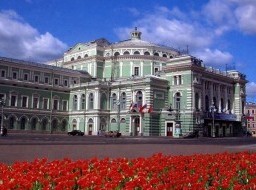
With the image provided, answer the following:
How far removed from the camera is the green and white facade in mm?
65250

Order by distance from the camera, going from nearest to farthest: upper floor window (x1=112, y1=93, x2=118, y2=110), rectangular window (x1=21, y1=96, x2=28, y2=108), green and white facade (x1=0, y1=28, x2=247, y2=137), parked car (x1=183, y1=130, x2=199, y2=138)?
parked car (x1=183, y1=130, x2=199, y2=138) → green and white facade (x1=0, y1=28, x2=247, y2=137) → rectangular window (x1=21, y1=96, x2=28, y2=108) → upper floor window (x1=112, y1=93, x2=118, y2=110)

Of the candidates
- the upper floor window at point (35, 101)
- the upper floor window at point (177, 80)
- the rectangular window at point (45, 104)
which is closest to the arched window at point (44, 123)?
the rectangular window at point (45, 104)

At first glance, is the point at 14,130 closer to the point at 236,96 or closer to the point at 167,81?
the point at 167,81

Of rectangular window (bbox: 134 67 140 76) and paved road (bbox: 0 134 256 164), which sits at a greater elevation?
rectangular window (bbox: 134 67 140 76)

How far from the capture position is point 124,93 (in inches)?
2741

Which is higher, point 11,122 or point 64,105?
point 64,105

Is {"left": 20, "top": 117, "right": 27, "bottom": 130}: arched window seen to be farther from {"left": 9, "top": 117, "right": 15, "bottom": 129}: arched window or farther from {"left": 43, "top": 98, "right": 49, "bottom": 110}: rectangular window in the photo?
{"left": 43, "top": 98, "right": 49, "bottom": 110}: rectangular window

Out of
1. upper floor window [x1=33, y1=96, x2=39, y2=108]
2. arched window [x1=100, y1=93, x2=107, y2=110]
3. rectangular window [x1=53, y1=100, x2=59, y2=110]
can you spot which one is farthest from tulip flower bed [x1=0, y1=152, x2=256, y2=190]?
rectangular window [x1=53, y1=100, x2=59, y2=110]

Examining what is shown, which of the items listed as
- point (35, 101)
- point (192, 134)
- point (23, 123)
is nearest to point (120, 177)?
point (192, 134)

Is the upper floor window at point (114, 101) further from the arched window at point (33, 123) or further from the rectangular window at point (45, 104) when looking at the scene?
the arched window at point (33, 123)

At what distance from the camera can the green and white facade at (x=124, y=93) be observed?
6525 cm

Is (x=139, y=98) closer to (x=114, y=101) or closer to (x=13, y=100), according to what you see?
(x=114, y=101)

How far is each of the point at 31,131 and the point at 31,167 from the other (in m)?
64.0

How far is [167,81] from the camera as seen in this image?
6888 cm
